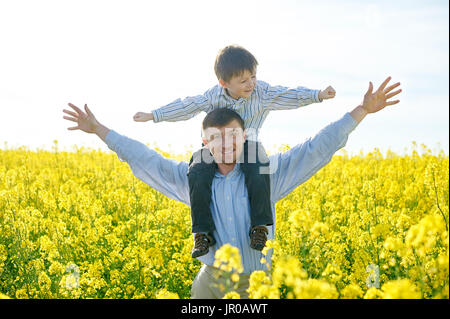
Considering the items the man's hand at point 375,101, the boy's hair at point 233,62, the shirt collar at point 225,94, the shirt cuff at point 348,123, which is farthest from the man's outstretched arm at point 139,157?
the man's hand at point 375,101

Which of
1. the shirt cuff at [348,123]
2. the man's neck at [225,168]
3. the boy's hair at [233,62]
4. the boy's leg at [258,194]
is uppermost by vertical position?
the boy's hair at [233,62]

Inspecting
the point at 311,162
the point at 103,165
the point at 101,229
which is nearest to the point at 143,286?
the point at 101,229

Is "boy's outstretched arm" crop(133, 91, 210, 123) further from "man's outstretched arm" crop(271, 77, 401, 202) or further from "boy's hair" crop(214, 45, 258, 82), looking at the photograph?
"man's outstretched arm" crop(271, 77, 401, 202)

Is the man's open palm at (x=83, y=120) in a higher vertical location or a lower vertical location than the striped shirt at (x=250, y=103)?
lower

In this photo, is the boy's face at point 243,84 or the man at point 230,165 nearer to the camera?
the man at point 230,165

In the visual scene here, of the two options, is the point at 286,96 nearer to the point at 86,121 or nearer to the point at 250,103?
the point at 250,103

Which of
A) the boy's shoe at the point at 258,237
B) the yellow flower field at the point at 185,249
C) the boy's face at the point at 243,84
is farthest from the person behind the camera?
the boy's face at the point at 243,84

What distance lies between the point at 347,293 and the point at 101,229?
7.99ft

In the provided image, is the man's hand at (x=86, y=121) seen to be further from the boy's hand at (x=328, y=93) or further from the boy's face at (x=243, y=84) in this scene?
the boy's hand at (x=328, y=93)

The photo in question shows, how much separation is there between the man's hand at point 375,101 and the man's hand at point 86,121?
1688 millimetres

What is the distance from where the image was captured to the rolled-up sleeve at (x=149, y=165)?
3.36m

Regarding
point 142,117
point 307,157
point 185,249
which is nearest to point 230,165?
point 307,157

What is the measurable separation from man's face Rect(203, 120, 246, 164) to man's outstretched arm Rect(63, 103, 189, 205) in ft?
1.15

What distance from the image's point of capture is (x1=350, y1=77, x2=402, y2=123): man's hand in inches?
125
